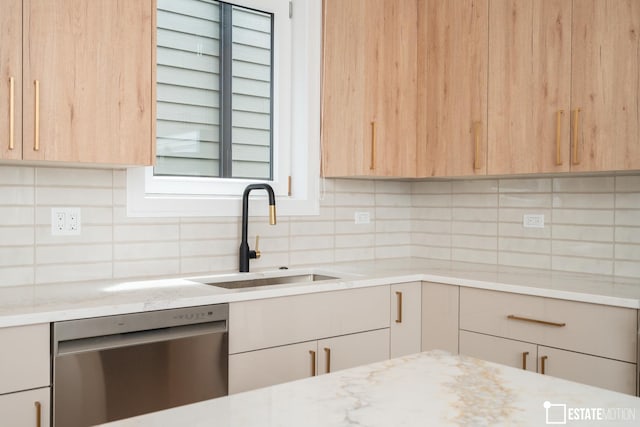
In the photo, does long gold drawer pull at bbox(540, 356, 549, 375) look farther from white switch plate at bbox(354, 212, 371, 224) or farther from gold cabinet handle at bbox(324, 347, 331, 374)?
white switch plate at bbox(354, 212, 371, 224)

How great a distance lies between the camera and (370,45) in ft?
10.1

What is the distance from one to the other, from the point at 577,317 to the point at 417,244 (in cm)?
145

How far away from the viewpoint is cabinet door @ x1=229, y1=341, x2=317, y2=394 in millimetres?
2217

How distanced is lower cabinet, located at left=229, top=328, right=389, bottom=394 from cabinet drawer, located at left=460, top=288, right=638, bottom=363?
432mm

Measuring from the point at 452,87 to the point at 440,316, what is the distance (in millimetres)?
1182

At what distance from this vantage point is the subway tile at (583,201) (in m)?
2.84

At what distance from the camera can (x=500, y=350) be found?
259cm

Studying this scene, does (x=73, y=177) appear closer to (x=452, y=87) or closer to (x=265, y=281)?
(x=265, y=281)

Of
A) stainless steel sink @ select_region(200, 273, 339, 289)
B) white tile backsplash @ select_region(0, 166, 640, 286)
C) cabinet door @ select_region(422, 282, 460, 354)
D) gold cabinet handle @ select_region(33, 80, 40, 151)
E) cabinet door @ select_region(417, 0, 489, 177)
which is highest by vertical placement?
cabinet door @ select_region(417, 0, 489, 177)

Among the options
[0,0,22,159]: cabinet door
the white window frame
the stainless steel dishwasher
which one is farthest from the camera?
the white window frame

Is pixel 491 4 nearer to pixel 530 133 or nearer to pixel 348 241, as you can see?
pixel 530 133

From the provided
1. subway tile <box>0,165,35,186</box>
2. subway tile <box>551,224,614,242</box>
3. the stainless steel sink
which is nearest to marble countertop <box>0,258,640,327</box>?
the stainless steel sink

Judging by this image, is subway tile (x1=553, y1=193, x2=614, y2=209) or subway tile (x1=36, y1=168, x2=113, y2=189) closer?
subway tile (x1=36, y1=168, x2=113, y2=189)

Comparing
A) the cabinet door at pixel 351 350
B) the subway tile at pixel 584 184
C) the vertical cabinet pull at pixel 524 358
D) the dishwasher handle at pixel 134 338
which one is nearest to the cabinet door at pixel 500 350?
the vertical cabinet pull at pixel 524 358
